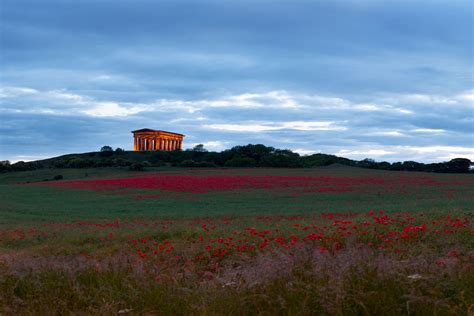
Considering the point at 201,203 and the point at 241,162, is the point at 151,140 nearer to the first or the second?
the point at 241,162

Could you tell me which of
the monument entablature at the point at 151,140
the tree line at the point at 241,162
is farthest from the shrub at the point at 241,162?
the monument entablature at the point at 151,140

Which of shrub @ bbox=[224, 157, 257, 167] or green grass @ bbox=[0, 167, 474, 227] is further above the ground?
shrub @ bbox=[224, 157, 257, 167]

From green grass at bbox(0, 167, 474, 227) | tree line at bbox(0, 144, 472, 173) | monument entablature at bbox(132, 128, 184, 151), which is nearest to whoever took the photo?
green grass at bbox(0, 167, 474, 227)

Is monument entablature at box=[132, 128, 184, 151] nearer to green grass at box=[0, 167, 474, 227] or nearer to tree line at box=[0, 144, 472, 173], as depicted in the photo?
tree line at box=[0, 144, 472, 173]

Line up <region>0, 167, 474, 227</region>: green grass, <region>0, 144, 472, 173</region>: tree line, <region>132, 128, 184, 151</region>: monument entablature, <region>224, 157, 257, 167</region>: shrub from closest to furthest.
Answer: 1. <region>0, 167, 474, 227</region>: green grass
2. <region>0, 144, 472, 173</region>: tree line
3. <region>224, 157, 257, 167</region>: shrub
4. <region>132, 128, 184, 151</region>: monument entablature

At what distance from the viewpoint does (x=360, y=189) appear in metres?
38.7

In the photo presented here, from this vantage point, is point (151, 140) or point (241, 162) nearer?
point (241, 162)

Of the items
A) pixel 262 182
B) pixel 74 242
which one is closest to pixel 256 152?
pixel 262 182

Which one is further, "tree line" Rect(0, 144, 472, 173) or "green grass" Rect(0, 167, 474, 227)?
"tree line" Rect(0, 144, 472, 173)

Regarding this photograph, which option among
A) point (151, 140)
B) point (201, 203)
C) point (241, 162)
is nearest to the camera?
point (201, 203)

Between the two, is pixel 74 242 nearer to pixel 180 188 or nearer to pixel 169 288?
pixel 169 288

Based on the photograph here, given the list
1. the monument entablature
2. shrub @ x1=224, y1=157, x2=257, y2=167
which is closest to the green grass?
shrub @ x1=224, y1=157, x2=257, y2=167

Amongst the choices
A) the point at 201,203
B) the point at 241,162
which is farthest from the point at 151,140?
the point at 201,203

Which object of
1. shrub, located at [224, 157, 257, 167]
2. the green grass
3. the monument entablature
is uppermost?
the monument entablature
